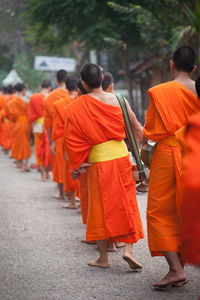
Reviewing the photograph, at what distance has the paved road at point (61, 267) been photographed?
14.9 ft

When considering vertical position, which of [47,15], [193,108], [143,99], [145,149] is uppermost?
[47,15]

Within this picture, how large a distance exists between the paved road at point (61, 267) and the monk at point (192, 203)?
75.2 inches

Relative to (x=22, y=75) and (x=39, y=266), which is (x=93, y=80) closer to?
(x=39, y=266)

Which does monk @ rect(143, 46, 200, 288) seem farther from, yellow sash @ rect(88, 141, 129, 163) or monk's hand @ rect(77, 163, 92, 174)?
monk's hand @ rect(77, 163, 92, 174)

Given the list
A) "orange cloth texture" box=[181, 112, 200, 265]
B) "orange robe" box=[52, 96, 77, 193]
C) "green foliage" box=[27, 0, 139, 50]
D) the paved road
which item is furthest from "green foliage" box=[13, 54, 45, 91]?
"orange cloth texture" box=[181, 112, 200, 265]

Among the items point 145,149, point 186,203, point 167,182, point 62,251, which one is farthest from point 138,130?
point 186,203

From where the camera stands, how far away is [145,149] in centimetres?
485

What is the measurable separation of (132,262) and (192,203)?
2.65 meters

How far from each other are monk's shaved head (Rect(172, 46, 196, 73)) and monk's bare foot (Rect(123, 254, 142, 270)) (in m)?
1.73

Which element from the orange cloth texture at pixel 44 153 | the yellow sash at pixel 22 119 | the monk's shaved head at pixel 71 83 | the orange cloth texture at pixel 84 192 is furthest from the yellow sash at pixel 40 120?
the orange cloth texture at pixel 84 192

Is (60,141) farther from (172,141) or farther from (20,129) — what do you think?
(20,129)

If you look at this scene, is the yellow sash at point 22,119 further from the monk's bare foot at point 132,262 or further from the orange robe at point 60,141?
the monk's bare foot at point 132,262

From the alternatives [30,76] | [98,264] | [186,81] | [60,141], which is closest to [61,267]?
[98,264]

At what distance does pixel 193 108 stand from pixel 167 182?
64 centimetres
